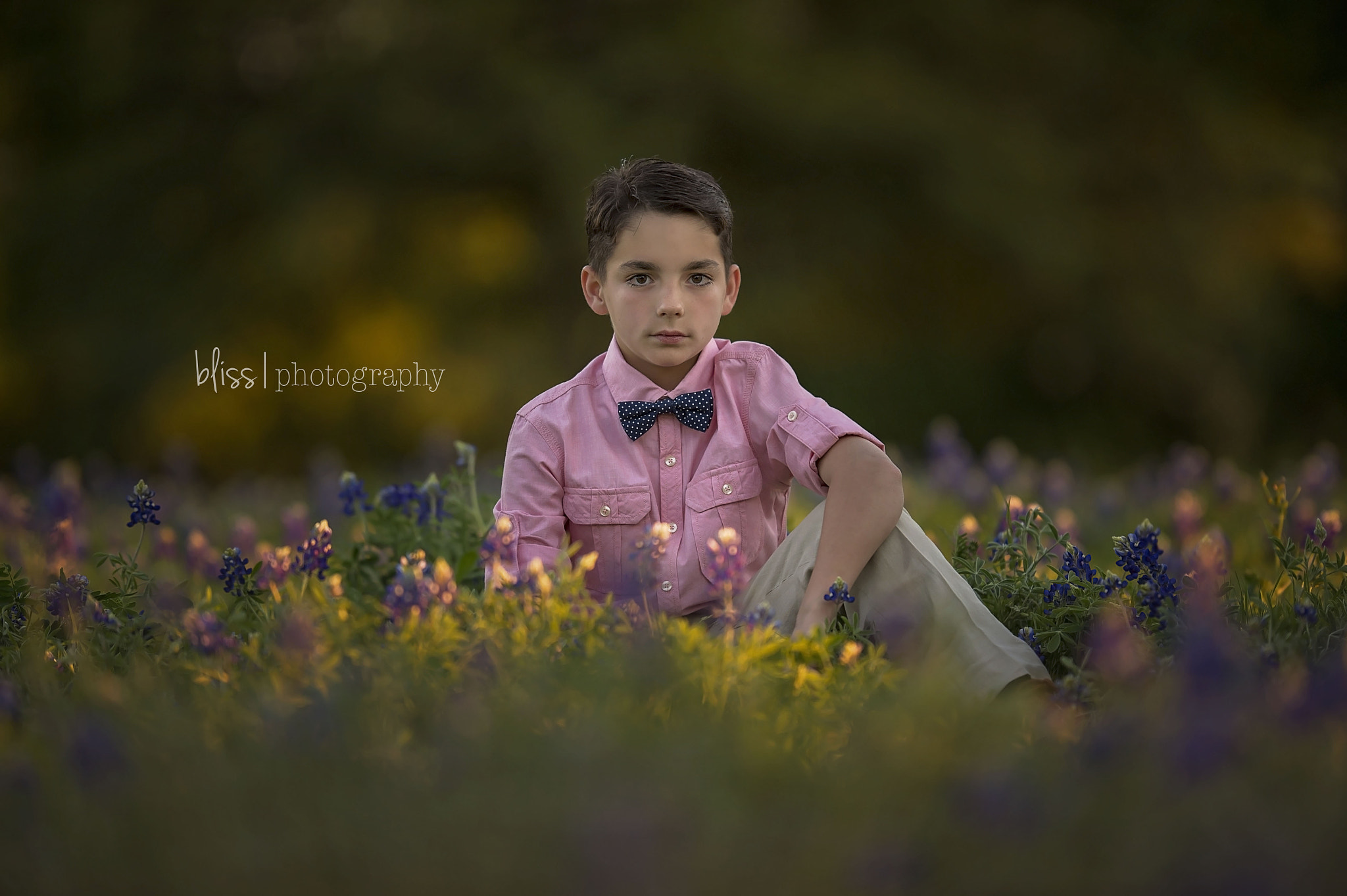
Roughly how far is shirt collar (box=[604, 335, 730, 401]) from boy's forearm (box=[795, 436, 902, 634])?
1.38ft

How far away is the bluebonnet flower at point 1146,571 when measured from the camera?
7.89 feet

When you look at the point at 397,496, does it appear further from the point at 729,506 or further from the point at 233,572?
the point at 729,506

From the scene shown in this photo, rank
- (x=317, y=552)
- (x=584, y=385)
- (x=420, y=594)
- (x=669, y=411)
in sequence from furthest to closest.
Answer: (x=584, y=385)
(x=669, y=411)
(x=317, y=552)
(x=420, y=594)

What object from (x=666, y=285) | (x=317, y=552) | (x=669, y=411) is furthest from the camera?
(x=669, y=411)

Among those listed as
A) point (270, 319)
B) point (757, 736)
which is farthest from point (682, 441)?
point (270, 319)

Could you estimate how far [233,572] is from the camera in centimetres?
261

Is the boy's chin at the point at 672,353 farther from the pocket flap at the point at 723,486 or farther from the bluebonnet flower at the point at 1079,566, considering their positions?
the bluebonnet flower at the point at 1079,566

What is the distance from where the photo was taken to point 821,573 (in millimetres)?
2531

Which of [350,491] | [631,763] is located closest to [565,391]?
[350,491]

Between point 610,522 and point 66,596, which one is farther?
point 610,522

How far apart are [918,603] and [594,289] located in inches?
45.8

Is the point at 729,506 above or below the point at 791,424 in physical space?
below

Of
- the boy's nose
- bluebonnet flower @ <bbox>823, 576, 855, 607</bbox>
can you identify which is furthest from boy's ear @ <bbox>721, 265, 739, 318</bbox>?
bluebonnet flower @ <bbox>823, 576, 855, 607</bbox>

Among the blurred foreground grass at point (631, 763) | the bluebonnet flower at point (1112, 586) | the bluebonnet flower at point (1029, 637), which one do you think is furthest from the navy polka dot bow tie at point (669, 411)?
the bluebonnet flower at point (1112, 586)
